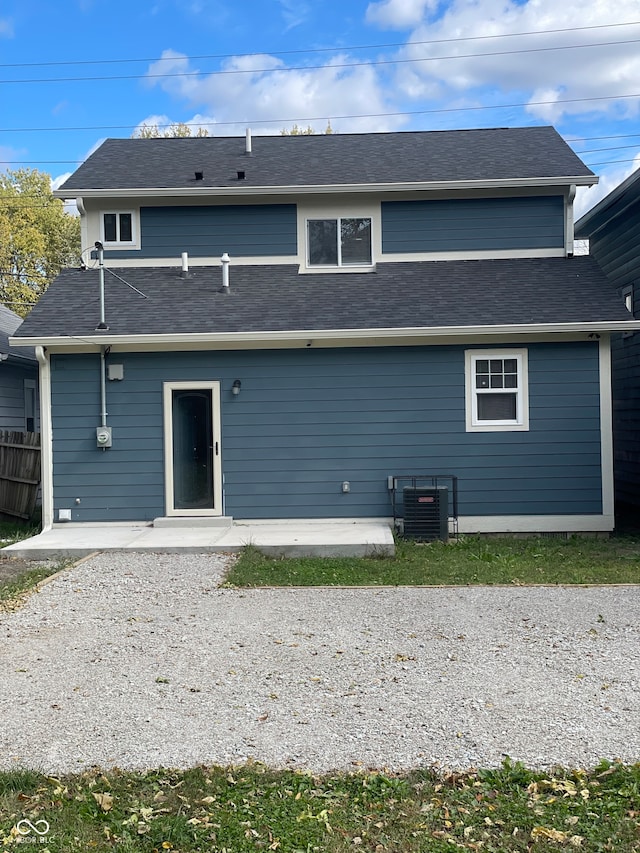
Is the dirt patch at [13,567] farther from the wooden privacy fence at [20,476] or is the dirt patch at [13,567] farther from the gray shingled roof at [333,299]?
the gray shingled roof at [333,299]

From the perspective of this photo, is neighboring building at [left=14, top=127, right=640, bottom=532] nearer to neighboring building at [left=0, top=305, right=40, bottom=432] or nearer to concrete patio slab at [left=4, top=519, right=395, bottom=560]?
concrete patio slab at [left=4, top=519, right=395, bottom=560]

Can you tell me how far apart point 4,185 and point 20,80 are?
10.7m

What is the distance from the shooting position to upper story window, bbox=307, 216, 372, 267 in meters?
13.0

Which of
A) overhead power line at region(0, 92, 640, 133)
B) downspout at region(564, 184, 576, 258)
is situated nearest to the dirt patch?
downspout at region(564, 184, 576, 258)

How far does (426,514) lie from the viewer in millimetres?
10461

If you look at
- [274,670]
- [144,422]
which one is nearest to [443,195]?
[144,422]

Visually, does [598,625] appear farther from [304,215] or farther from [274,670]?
[304,215]

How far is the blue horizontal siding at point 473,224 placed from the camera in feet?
42.1

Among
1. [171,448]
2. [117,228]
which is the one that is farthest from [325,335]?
[117,228]

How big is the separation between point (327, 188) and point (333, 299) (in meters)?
2.01

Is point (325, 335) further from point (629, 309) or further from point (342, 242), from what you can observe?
point (629, 309)

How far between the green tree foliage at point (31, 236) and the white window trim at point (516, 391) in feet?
85.5

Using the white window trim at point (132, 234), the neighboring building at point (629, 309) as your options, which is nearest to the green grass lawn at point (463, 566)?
the neighboring building at point (629, 309)

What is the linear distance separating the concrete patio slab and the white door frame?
0.27 meters
